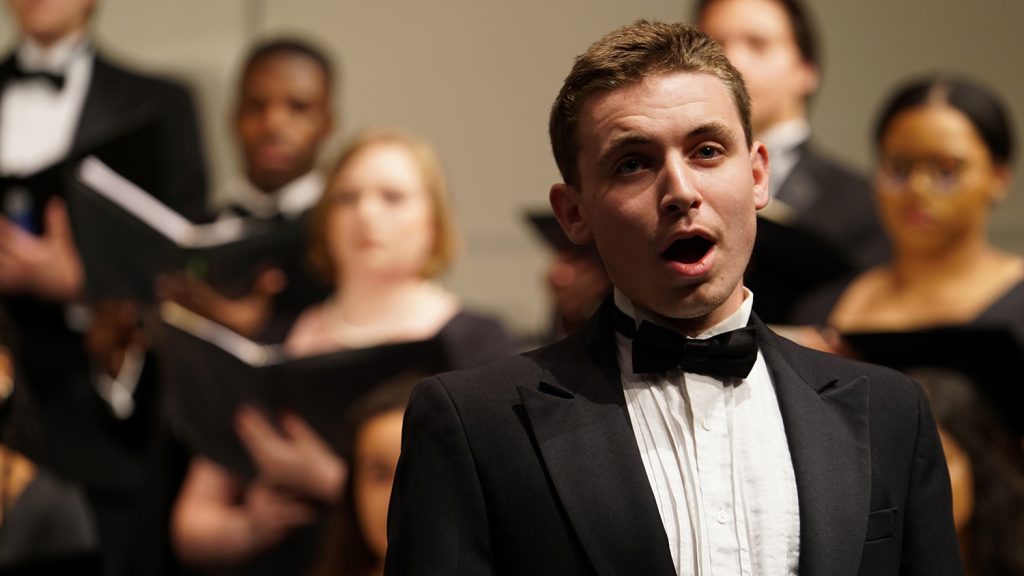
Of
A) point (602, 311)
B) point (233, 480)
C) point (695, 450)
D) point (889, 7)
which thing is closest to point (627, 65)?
point (602, 311)

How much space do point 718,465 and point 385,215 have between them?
2.22m

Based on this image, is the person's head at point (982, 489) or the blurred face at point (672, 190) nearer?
the blurred face at point (672, 190)

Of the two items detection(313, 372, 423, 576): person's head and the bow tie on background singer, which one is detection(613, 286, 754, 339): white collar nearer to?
detection(313, 372, 423, 576): person's head

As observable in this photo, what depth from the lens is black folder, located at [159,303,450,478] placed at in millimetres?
2912

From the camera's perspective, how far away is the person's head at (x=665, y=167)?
46.4 inches

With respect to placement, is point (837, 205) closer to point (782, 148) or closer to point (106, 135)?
point (782, 148)

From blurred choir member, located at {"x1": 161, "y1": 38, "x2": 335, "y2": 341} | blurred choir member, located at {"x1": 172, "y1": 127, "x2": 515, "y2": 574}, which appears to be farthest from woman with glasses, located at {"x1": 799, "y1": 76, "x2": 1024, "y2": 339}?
blurred choir member, located at {"x1": 161, "y1": 38, "x2": 335, "y2": 341}

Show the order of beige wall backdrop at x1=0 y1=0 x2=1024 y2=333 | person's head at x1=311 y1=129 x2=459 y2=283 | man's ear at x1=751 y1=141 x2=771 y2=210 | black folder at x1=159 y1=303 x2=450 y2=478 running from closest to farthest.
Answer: man's ear at x1=751 y1=141 x2=771 y2=210 < black folder at x1=159 y1=303 x2=450 y2=478 < person's head at x1=311 y1=129 x2=459 y2=283 < beige wall backdrop at x1=0 y1=0 x2=1024 y2=333

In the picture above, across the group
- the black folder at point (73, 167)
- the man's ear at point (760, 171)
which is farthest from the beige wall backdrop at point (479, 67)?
the man's ear at point (760, 171)

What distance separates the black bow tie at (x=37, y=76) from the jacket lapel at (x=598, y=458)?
327 centimetres

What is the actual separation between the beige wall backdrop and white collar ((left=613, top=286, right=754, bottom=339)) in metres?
3.29

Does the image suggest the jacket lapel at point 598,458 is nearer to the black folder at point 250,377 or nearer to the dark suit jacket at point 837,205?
the black folder at point 250,377

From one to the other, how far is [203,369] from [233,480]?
30 centimetres

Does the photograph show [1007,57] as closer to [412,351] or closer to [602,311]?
[412,351]
